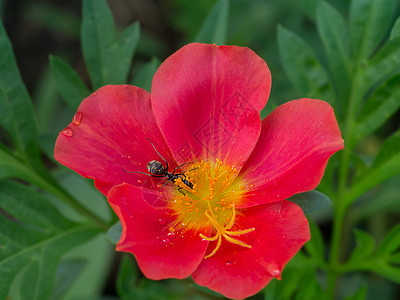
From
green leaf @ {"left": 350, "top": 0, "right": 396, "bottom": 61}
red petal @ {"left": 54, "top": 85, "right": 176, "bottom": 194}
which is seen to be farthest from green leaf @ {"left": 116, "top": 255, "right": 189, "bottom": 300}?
green leaf @ {"left": 350, "top": 0, "right": 396, "bottom": 61}

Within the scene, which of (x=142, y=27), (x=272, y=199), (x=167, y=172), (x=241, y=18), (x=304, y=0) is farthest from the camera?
(x=142, y=27)

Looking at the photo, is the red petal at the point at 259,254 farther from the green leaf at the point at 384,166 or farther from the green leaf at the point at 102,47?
the green leaf at the point at 102,47

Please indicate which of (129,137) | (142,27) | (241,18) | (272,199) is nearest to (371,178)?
(272,199)

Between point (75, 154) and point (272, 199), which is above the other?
point (75, 154)

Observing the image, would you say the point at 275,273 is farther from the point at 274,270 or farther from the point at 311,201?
the point at 311,201

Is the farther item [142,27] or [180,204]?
[142,27]

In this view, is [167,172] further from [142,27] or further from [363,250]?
[142,27]

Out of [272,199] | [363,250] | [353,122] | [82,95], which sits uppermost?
[82,95]
